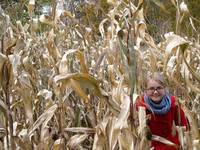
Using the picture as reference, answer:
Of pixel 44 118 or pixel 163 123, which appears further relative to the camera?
pixel 163 123

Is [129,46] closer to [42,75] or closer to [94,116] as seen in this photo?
[94,116]

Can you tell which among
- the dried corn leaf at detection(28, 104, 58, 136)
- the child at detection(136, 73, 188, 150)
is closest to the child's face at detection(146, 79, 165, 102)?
the child at detection(136, 73, 188, 150)

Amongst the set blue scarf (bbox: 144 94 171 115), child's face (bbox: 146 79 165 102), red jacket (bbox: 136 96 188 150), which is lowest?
red jacket (bbox: 136 96 188 150)

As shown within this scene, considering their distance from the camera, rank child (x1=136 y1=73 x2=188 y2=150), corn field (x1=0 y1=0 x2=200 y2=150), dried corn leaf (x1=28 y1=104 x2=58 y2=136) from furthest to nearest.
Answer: child (x1=136 y1=73 x2=188 y2=150), dried corn leaf (x1=28 y1=104 x2=58 y2=136), corn field (x1=0 y1=0 x2=200 y2=150)

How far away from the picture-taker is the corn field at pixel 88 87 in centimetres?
131

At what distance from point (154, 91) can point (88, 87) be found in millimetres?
784

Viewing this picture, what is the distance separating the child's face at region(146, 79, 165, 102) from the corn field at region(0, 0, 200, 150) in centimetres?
4

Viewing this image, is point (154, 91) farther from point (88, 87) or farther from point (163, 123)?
point (88, 87)

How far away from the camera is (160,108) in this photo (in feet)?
6.71

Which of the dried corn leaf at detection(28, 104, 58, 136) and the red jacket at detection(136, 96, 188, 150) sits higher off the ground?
the dried corn leaf at detection(28, 104, 58, 136)

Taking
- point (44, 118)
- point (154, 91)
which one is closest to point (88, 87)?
point (44, 118)

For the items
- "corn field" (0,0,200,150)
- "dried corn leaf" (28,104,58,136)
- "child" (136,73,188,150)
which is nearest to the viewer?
"corn field" (0,0,200,150)

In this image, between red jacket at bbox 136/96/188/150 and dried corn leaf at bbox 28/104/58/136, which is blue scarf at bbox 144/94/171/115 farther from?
dried corn leaf at bbox 28/104/58/136

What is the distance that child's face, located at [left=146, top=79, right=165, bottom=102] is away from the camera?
199cm
